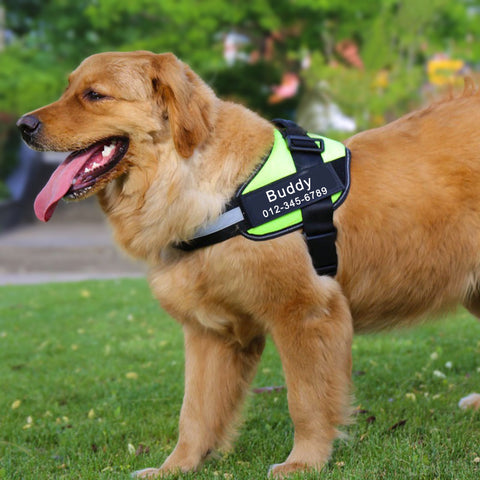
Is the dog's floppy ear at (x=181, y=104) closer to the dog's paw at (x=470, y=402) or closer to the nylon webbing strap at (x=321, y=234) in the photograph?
the nylon webbing strap at (x=321, y=234)

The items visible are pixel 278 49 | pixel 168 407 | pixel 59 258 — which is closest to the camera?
pixel 168 407

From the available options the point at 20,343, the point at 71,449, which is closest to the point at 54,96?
the point at 20,343

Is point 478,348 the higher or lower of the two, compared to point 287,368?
lower

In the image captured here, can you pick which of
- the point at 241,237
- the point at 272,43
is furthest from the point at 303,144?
the point at 272,43

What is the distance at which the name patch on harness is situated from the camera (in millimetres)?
3307

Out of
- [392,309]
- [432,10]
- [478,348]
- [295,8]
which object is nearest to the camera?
[392,309]

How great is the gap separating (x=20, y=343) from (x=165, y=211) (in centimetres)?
431

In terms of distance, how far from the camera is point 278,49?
70.0 feet

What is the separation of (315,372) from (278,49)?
19.1m

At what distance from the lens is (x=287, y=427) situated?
4141 millimetres

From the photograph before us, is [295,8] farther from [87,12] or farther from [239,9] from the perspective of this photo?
[87,12]

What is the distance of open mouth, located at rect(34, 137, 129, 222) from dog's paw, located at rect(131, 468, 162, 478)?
1.41 m

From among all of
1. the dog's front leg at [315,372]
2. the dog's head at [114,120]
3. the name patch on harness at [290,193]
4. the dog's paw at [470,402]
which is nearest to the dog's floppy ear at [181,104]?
the dog's head at [114,120]

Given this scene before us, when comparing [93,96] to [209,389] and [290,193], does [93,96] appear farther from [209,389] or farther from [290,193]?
[209,389]
